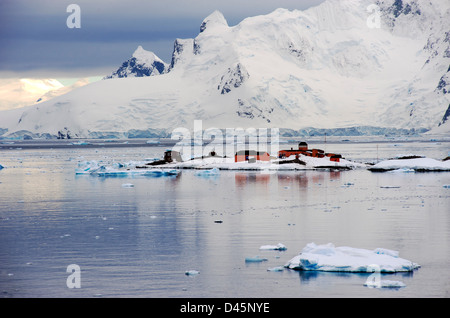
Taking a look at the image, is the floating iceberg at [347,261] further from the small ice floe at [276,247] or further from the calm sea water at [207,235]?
the small ice floe at [276,247]

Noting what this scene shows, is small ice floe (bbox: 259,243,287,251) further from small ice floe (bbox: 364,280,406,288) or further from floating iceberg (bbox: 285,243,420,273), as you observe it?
small ice floe (bbox: 364,280,406,288)

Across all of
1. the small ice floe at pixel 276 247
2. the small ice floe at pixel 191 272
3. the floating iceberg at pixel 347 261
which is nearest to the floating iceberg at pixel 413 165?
the small ice floe at pixel 276 247

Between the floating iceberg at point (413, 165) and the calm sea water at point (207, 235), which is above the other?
the floating iceberg at point (413, 165)

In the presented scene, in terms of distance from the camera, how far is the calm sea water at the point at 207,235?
1355 cm

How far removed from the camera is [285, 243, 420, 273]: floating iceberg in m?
14.6

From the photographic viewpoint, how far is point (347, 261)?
14.9 m

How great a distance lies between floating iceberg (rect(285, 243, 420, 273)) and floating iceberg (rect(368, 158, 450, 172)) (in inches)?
1340

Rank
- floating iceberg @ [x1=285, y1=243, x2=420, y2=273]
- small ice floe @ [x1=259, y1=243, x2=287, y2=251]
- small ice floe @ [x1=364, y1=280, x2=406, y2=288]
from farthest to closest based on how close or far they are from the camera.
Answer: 1. small ice floe @ [x1=259, y1=243, x2=287, y2=251]
2. floating iceberg @ [x1=285, y1=243, x2=420, y2=273]
3. small ice floe @ [x1=364, y1=280, x2=406, y2=288]

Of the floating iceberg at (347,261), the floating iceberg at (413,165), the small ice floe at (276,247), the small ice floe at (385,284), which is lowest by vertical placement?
the small ice floe at (385,284)

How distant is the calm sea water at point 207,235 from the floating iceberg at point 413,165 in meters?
11.7

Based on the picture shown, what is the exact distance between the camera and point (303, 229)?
812 inches

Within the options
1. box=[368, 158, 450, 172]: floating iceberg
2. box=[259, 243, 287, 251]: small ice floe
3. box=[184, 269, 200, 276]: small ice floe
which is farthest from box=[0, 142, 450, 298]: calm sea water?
box=[368, 158, 450, 172]: floating iceberg
